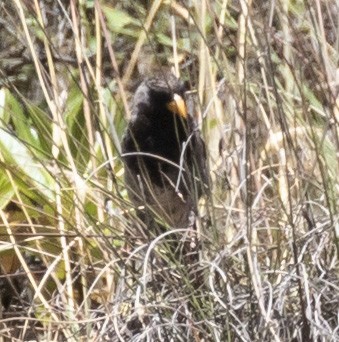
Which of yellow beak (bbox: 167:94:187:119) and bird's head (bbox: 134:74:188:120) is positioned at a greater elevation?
yellow beak (bbox: 167:94:187:119)

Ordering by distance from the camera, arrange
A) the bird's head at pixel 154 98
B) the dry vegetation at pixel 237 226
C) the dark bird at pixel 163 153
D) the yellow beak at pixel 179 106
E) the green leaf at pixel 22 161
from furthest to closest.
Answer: the bird's head at pixel 154 98 < the green leaf at pixel 22 161 < the yellow beak at pixel 179 106 < the dark bird at pixel 163 153 < the dry vegetation at pixel 237 226

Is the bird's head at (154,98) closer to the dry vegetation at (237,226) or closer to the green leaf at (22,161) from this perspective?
the green leaf at (22,161)

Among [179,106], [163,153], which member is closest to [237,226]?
[179,106]

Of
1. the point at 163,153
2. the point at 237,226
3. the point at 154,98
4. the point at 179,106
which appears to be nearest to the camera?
the point at 237,226

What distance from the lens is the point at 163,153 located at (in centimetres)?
284

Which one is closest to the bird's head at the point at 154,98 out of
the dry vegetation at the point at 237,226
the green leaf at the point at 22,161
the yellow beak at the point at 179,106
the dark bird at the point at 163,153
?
the dark bird at the point at 163,153

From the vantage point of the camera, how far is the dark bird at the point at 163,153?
2.29m

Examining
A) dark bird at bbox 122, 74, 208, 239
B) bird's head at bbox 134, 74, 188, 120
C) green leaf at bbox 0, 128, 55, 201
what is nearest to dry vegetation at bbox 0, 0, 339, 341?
dark bird at bbox 122, 74, 208, 239

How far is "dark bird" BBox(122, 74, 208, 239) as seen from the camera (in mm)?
2287

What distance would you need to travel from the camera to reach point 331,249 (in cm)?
204

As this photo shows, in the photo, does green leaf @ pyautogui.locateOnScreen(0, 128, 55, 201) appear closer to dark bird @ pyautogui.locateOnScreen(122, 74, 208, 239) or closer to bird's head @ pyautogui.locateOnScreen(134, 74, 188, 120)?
dark bird @ pyautogui.locateOnScreen(122, 74, 208, 239)

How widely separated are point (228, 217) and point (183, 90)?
0.74m

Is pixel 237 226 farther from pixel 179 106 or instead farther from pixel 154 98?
pixel 154 98

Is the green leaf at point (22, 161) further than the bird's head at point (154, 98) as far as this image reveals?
No
